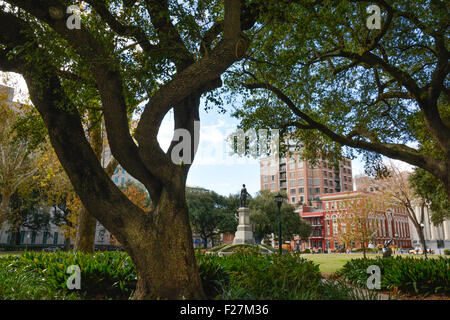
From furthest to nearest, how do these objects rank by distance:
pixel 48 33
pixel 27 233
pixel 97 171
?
pixel 27 233 → pixel 48 33 → pixel 97 171

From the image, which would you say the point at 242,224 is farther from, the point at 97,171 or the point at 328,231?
the point at 328,231

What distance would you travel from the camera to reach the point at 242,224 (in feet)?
Result: 86.4

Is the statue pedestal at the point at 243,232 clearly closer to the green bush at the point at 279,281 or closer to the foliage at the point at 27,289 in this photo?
the foliage at the point at 27,289

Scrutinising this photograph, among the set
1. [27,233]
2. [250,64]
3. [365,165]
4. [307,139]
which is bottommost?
[27,233]

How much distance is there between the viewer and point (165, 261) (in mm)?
5422

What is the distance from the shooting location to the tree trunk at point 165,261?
17.6ft

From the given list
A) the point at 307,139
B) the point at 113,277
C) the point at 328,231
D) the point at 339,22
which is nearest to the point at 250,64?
the point at 339,22

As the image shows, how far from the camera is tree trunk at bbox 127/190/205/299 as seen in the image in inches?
212

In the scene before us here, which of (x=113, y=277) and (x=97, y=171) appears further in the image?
(x=113, y=277)

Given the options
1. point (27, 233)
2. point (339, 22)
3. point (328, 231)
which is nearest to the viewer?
point (339, 22)

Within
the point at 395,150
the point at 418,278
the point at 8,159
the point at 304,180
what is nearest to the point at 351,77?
the point at 395,150

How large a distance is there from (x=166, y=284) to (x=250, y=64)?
7566 mm

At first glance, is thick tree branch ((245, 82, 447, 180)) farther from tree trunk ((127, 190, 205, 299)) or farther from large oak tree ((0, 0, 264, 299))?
tree trunk ((127, 190, 205, 299))

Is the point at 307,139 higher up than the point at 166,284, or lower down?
higher up
